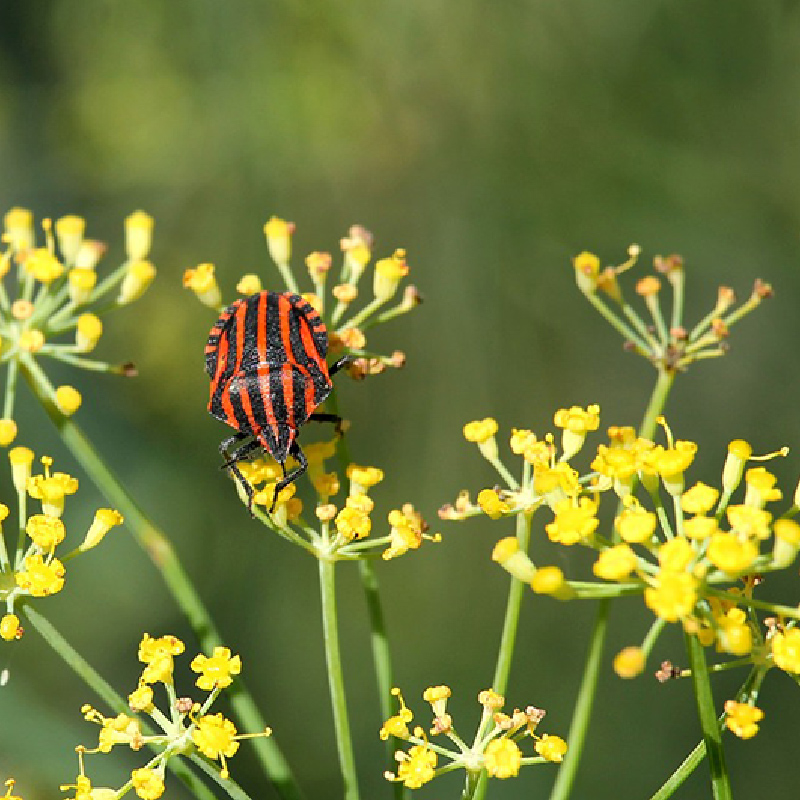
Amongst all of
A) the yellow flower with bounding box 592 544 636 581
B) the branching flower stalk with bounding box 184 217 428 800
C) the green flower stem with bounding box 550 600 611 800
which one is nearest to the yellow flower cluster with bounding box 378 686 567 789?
the green flower stem with bounding box 550 600 611 800

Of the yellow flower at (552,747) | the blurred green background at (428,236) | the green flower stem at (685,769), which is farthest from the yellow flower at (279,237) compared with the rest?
the blurred green background at (428,236)

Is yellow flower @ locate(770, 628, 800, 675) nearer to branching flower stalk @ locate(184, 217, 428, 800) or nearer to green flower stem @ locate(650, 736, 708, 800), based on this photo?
green flower stem @ locate(650, 736, 708, 800)

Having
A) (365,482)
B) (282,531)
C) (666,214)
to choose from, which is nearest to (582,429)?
(365,482)

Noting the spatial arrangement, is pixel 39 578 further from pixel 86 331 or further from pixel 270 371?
pixel 270 371

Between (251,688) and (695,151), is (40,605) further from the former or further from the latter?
(695,151)

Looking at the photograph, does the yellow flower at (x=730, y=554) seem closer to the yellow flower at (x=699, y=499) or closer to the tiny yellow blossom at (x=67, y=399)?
the yellow flower at (x=699, y=499)

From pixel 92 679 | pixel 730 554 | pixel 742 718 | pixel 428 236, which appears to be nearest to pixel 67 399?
pixel 92 679
